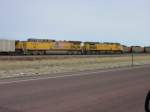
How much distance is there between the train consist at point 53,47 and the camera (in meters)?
66.6

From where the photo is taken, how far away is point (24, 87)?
14.8 metres

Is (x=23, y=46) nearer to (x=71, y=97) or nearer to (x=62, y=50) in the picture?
(x=62, y=50)

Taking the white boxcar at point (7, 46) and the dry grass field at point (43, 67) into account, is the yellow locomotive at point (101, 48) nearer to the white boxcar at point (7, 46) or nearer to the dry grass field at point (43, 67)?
the white boxcar at point (7, 46)

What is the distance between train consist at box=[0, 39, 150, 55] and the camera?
66625 mm

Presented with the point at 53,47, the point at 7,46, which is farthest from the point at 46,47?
the point at 7,46

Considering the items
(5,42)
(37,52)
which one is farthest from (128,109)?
(37,52)

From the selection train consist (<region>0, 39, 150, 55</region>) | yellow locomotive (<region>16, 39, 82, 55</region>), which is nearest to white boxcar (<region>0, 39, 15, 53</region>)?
train consist (<region>0, 39, 150, 55</region>)

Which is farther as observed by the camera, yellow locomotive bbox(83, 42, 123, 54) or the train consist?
yellow locomotive bbox(83, 42, 123, 54)

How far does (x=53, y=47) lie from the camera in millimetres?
76125

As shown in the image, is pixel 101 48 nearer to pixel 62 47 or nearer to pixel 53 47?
pixel 62 47

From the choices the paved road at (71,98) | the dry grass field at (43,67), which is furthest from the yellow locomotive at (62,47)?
the paved road at (71,98)

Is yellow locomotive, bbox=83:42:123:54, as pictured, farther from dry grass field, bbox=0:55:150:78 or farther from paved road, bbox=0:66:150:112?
paved road, bbox=0:66:150:112

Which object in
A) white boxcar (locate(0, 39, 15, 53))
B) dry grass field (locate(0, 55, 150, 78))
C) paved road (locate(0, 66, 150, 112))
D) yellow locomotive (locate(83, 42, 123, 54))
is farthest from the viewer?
yellow locomotive (locate(83, 42, 123, 54))

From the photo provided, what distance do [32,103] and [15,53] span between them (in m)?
57.4
